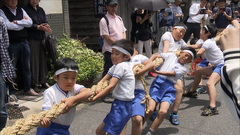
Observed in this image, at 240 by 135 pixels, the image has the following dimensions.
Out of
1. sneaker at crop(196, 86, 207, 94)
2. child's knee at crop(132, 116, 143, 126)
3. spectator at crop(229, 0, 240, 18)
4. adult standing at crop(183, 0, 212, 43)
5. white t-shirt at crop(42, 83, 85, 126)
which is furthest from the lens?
spectator at crop(229, 0, 240, 18)

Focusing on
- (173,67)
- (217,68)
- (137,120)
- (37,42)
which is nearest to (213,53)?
(217,68)

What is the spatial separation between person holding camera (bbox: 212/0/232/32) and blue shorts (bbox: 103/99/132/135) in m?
6.46

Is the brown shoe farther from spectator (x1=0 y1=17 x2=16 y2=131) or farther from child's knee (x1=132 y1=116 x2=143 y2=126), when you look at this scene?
child's knee (x1=132 y1=116 x2=143 y2=126)

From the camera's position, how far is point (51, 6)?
6.31 meters

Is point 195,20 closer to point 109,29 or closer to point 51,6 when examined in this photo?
point 109,29

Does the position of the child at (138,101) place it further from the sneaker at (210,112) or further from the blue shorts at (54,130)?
the sneaker at (210,112)

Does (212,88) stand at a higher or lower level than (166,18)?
lower

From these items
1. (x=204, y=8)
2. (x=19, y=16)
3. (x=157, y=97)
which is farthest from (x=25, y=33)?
(x=204, y=8)

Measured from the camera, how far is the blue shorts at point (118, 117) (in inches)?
124

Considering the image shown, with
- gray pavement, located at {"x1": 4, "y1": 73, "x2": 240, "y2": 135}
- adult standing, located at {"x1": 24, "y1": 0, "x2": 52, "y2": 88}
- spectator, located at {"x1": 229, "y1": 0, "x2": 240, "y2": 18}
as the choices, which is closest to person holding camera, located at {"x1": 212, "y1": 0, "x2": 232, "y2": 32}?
spectator, located at {"x1": 229, "y1": 0, "x2": 240, "y2": 18}

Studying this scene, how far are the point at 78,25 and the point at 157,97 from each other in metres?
6.07

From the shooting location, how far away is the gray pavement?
4.21 meters

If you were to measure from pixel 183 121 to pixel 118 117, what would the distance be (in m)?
1.83

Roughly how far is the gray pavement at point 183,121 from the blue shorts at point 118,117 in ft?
3.21
